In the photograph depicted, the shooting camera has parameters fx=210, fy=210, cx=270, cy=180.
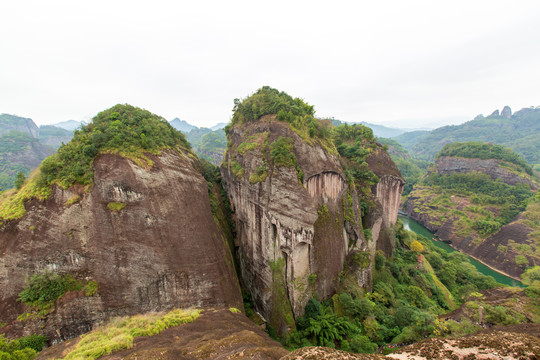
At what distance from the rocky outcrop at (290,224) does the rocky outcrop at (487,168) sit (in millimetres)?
59241

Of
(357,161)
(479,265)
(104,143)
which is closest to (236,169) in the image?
(104,143)

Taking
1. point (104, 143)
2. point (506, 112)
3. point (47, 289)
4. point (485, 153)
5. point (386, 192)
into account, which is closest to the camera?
point (47, 289)

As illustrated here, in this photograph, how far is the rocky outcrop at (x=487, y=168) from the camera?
50906 millimetres

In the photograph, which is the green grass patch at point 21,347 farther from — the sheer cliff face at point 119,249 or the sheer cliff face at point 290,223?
the sheer cliff face at point 290,223

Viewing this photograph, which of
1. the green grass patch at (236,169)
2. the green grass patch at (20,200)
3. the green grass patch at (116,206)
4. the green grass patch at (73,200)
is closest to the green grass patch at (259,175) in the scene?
the green grass patch at (236,169)

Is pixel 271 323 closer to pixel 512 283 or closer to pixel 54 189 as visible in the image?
pixel 54 189

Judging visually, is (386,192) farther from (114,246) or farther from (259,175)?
(114,246)

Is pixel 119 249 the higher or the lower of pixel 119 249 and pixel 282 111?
the lower

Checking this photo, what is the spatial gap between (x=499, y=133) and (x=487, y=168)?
12962cm

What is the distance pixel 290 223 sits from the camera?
1617cm

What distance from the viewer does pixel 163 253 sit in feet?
46.9

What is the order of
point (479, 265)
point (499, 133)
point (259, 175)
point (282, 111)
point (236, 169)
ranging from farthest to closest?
point (499, 133), point (479, 265), point (236, 169), point (282, 111), point (259, 175)

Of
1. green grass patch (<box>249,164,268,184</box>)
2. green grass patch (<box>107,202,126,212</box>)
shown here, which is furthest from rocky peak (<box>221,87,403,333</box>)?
green grass patch (<box>107,202,126,212</box>)

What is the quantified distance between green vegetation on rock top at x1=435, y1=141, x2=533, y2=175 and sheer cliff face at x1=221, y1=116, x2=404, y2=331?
6262 cm
